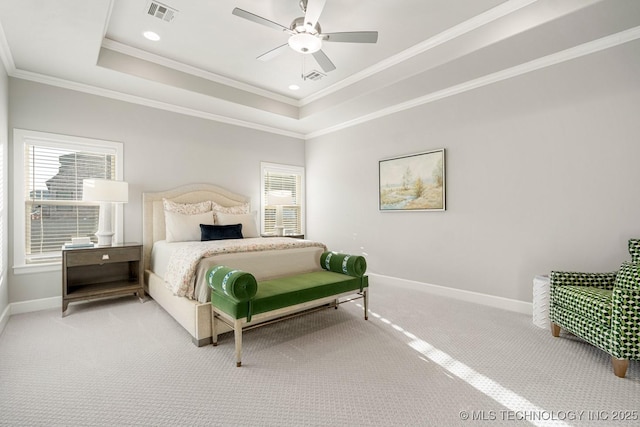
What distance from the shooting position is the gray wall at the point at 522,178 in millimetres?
2928

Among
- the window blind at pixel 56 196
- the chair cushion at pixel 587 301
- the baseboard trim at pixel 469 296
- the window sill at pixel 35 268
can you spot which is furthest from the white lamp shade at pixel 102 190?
the chair cushion at pixel 587 301

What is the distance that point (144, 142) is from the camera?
4.40m

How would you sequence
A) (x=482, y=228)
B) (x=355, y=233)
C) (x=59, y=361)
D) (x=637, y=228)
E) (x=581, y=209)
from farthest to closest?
(x=355, y=233)
(x=482, y=228)
(x=581, y=209)
(x=637, y=228)
(x=59, y=361)

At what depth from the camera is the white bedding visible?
2.87 m

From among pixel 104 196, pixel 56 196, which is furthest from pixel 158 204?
pixel 56 196

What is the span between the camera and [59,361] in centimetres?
238

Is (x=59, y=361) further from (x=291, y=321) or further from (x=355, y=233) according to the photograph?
(x=355, y=233)

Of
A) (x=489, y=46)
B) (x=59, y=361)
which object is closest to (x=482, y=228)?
(x=489, y=46)

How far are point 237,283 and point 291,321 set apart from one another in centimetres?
118

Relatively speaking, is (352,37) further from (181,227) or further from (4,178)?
(4,178)

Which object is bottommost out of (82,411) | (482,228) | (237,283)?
(82,411)

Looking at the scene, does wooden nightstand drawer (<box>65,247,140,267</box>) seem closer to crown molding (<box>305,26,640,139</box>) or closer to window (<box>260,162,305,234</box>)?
window (<box>260,162,305,234</box>)

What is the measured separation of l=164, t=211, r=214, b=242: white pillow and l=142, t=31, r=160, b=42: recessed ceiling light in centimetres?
212

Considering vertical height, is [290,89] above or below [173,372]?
above
